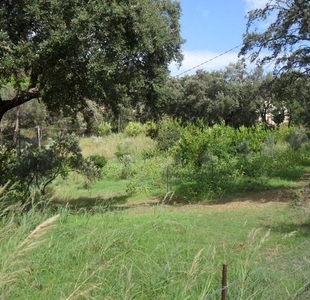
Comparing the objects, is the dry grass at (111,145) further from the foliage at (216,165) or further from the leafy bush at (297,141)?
the leafy bush at (297,141)

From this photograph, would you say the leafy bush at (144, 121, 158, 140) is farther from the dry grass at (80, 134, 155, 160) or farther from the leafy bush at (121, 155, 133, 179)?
the leafy bush at (121, 155, 133, 179)

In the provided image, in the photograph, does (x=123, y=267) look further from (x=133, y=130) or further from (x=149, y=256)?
(x=133, y=130)

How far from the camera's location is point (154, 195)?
1436 centimetres

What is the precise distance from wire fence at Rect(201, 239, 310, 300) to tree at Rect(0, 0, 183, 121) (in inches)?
251

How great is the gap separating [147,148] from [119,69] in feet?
54.9

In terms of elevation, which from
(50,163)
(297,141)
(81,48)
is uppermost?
(81,48)

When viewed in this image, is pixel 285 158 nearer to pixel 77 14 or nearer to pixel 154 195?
pixel 154 195

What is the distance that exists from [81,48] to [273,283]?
7.20m

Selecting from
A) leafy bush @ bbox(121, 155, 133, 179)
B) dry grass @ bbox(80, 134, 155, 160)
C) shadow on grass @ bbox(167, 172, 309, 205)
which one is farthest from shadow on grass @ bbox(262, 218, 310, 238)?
dry grass @ bbox(80, 134, 155, 160)

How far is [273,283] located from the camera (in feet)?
11.0

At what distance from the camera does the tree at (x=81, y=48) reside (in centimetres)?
911

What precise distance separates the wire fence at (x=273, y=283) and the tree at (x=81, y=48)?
20.9 feet

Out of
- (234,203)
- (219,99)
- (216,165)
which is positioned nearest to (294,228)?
(234,203)

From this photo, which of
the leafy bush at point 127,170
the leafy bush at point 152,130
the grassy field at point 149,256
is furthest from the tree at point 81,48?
the leafy bush at point 152,130
